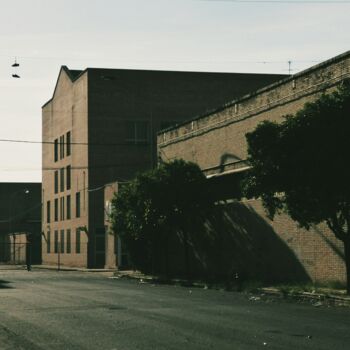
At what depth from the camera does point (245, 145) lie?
3438cm

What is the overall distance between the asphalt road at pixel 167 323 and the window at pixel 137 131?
3847cm

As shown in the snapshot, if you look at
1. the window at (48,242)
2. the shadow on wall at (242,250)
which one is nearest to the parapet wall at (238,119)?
the shadow on wall at (242,250)

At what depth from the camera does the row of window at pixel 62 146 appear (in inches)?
2655

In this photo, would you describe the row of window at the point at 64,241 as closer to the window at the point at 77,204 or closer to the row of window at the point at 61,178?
the window at the point at 77,204

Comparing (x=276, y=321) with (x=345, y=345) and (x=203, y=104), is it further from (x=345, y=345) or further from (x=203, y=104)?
(x=203, y=104)

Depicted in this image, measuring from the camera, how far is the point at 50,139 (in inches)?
2933

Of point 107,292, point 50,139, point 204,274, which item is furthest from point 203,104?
point 107,292

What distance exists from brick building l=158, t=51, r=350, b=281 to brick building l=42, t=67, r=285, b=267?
16.1 meters

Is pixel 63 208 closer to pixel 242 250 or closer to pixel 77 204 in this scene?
pixel 77 204

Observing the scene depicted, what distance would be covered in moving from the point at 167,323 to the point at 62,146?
55.9 m

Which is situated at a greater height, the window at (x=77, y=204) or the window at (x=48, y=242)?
the window at (x=77, y=204)

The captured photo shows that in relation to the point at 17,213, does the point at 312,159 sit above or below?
below

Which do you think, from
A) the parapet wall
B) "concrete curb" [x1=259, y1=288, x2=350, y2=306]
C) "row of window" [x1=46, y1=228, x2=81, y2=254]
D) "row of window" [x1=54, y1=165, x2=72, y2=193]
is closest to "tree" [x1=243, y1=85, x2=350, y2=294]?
"concrete curb" [x1=259, y1=288, x2=350, y2=306]

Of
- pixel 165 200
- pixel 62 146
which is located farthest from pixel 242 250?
pixel 62 146
